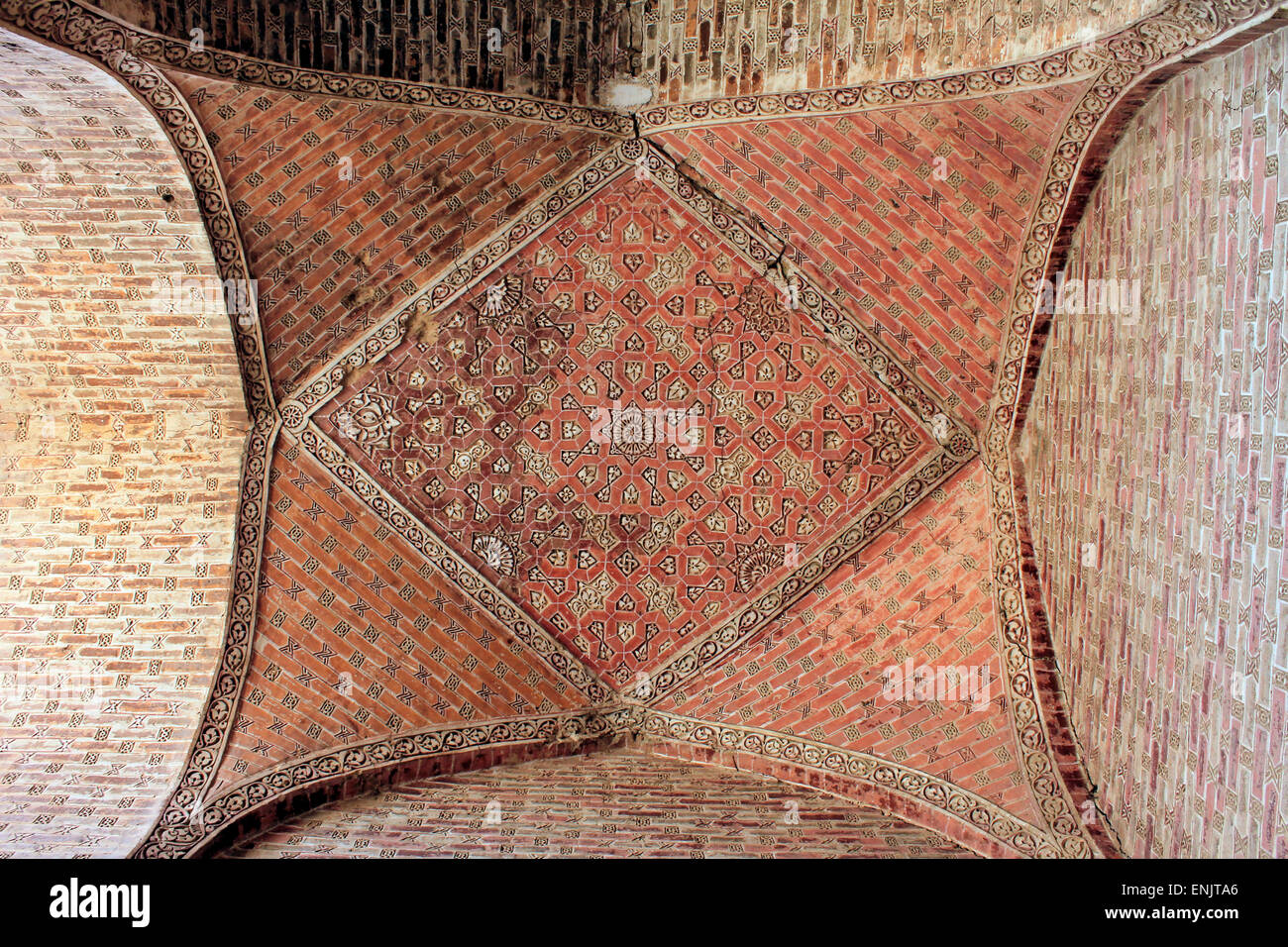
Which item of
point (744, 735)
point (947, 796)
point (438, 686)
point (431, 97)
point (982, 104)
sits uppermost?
point (431, 97)

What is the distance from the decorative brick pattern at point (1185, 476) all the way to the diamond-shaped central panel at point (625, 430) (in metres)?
1.30

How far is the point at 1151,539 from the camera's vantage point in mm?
3645

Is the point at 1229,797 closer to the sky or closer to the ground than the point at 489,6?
closer to the ground

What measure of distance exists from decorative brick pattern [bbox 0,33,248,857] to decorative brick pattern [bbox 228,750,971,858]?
3.35 ft

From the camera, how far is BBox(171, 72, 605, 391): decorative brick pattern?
4684 mm

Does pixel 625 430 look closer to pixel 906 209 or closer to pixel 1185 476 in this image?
pixel 906 209

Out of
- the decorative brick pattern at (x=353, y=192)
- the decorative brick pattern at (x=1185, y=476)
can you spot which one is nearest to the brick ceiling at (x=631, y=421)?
the decorative brick pattern at (x=353, y=192)

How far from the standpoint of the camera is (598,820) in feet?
13.9

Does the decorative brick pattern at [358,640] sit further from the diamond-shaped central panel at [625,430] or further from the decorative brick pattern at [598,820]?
the decorative brick pattern at [598,820]

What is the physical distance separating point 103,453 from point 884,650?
4623 mm

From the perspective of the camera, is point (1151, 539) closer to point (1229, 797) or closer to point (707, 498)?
point (1229, 797)

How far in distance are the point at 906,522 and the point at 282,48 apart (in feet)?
13.7

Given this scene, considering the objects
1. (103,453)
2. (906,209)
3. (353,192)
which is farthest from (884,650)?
(103,453)
